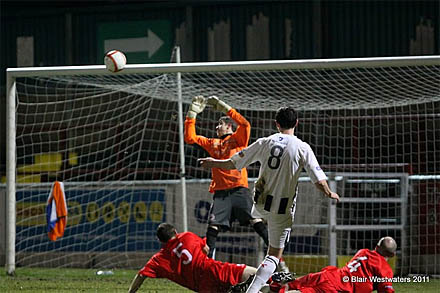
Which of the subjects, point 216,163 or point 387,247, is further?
point 216,163

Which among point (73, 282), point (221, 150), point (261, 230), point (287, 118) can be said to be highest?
point (287, 118)

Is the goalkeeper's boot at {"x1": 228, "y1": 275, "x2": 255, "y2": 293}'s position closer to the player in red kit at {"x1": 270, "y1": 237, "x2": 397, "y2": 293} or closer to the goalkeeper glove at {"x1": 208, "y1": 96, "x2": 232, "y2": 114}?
the player in red kit at {"x1": 270, "y1": 237, "x2": 397, "y2": 293}

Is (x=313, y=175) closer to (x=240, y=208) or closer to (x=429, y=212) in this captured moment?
(x=240, y=208)

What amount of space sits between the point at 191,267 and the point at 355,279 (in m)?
1.44

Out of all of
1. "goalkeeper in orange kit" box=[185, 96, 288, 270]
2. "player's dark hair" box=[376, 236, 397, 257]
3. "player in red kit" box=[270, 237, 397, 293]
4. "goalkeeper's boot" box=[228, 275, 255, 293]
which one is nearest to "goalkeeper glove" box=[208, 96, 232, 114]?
"goalkeeper in orange kit" box=[185, 96, 288, 270]

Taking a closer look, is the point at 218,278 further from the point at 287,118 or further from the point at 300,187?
the point at 300,187

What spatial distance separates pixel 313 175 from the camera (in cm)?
682

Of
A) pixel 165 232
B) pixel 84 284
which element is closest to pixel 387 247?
pixel 165 232

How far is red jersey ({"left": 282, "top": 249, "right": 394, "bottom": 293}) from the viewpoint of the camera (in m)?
6.86

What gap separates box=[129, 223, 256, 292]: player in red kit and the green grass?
145cm

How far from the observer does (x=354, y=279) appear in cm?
692

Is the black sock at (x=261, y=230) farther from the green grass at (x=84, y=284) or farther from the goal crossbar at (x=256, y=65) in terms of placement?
the goal crossbar at (x=256, y=65)

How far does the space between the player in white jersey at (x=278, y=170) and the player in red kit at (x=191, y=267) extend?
0.46 metres

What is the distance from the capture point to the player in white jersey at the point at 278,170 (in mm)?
6930
